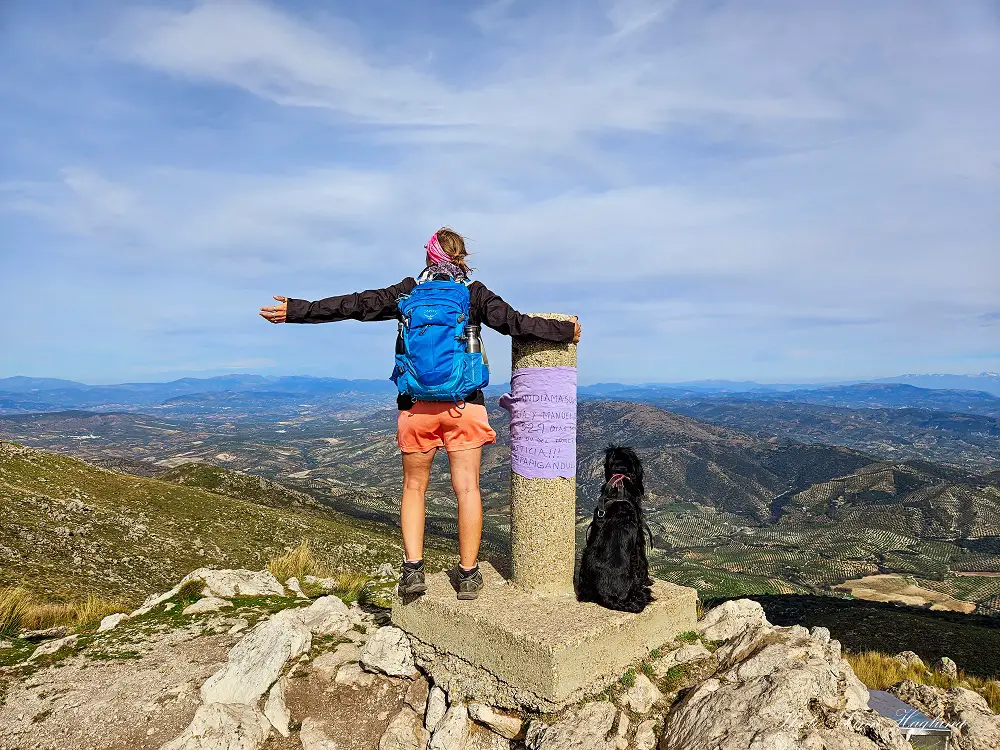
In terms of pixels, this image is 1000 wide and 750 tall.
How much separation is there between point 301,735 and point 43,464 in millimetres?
24485

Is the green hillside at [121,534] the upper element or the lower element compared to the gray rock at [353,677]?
lower

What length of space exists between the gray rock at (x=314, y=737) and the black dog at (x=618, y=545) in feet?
11.1

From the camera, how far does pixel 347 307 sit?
265 inches

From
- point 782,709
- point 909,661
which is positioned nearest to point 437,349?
point 782,709

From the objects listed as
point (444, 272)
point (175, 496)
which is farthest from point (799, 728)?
point (175, 496)

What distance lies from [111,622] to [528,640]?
763cm

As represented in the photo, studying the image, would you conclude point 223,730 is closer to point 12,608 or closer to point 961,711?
point 12,608

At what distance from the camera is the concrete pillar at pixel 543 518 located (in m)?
7.40

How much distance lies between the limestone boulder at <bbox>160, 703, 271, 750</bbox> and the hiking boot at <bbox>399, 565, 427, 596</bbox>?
6.71 feet

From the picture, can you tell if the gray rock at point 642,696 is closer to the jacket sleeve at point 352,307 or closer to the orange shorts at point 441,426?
the orange shorts at point 441,426

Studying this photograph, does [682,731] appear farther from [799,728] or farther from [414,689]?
[414,689]

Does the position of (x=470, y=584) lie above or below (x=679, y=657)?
above

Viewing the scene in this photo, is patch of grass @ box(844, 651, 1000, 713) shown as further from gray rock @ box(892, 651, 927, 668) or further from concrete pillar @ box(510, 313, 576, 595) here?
concrete pillar @ box(510, 313, 576, 595)

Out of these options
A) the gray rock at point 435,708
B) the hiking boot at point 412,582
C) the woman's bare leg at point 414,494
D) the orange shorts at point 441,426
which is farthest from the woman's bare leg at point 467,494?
the gray rock at point 435,708
